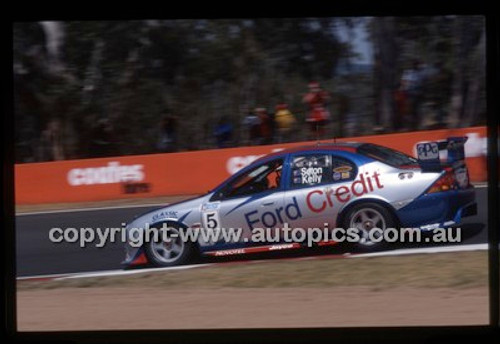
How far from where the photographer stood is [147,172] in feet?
42.2

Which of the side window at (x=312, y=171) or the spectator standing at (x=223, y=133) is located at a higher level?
the spectator standing at (x=223, y=133)

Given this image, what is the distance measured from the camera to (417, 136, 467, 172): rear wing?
9070mm

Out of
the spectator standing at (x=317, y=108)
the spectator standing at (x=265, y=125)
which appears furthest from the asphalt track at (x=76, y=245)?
the spectator standing at (x=317, y=108)

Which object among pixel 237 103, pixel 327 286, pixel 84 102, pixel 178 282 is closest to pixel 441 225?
pixel 327 286

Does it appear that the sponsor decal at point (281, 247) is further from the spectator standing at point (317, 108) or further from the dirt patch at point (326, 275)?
the spectator standing at point (317, 108)

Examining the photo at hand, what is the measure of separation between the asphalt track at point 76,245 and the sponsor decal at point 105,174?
1.56 m

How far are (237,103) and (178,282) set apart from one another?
4.87 metres

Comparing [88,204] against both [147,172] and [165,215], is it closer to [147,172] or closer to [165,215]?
[147,172]

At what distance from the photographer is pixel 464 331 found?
590cm

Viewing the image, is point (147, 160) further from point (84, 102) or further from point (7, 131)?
point (7, 131)

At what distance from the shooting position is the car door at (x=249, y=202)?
908 centimetres

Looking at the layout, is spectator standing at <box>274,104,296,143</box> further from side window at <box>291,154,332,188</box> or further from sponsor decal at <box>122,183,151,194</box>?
sponsor decal at <box>122,183,151,194</box>

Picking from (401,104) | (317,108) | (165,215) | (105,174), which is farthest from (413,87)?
(105,174)

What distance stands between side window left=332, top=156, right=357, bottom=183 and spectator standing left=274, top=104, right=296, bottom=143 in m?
1.77
